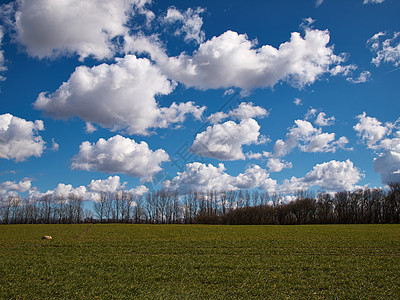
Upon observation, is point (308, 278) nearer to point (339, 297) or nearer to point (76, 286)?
point (339, 297)

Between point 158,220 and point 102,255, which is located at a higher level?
point 102,255

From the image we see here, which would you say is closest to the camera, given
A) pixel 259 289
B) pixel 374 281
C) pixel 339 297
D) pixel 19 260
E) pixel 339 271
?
pixel 339 297

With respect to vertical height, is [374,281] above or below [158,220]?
above

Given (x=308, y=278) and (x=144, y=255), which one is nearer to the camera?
(x=308, y=278)

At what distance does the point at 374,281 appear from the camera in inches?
591

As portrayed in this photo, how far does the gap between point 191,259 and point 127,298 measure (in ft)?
28.5

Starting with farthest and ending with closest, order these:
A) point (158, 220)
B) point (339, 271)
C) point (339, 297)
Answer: point (158, 220)
point (339, 271)
point (339, 297)

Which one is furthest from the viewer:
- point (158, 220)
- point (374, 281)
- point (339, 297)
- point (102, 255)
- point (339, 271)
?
point (158, 220)

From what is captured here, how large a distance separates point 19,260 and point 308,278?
2158 cm

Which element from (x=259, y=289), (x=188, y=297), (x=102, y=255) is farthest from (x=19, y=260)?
(x=259, y=289)

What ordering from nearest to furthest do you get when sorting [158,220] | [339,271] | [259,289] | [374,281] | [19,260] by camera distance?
[259,289]
[374,281]
[339,271]
[19,260]
[158,220]

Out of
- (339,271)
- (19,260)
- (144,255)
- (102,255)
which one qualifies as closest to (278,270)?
(339,271)

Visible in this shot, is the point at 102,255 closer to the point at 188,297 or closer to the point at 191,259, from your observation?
the point at 191,259

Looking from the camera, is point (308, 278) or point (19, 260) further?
point (19, 260)
